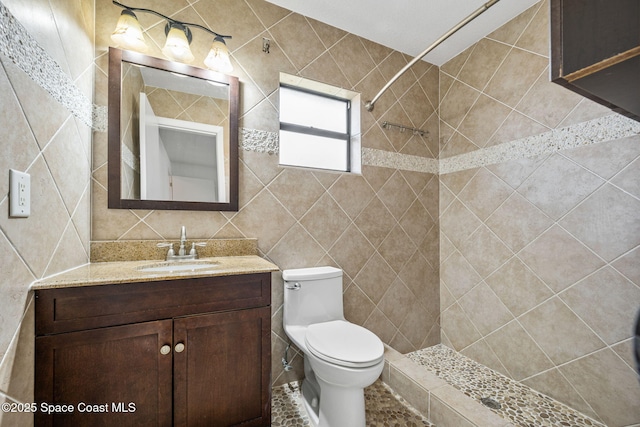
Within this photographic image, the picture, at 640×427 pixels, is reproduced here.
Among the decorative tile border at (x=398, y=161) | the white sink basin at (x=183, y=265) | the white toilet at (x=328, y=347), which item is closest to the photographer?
the white toilet at (x=328, y=347)

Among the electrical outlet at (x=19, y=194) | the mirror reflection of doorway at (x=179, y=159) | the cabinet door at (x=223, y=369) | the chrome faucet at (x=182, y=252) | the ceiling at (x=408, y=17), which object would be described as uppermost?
the ceiling at (x=408, y=17)

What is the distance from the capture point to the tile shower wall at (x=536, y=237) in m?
1.47

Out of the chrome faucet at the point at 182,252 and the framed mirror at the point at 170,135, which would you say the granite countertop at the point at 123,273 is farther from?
the framed mirror at the point at 170,135

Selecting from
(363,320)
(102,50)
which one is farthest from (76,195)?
(363,320)

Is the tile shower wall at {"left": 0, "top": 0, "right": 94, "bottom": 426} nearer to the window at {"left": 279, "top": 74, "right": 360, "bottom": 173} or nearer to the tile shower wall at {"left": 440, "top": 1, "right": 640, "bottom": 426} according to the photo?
the window at {"left": 279, "top": 74, "right": 360, "bottom": 173}

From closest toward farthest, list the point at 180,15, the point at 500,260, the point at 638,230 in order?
the point at 638,230 < the point at 180,15 < the point at 500,260

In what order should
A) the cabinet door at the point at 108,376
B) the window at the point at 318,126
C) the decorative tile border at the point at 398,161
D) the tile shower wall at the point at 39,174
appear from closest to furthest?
1. the tile shower wall at the point at 39,174
2. the cabinet door at the point at 108,376
3. the window at the point at 318,126
4. the decorative tile border at the point at 398,161

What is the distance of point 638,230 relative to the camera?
1.41 m

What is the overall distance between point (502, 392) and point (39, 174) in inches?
106

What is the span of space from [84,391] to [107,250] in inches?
27.1

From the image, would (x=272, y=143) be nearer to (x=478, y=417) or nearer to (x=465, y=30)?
(x=465, y=30)

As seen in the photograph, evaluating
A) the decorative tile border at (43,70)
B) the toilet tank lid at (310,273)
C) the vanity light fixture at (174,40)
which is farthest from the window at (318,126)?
the decorative tile border at (43,70)

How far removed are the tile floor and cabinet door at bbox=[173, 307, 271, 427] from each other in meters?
0.31


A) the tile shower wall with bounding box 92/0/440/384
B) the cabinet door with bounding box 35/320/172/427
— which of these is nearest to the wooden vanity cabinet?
the cabinet door with bounding box 35/320/172/427
